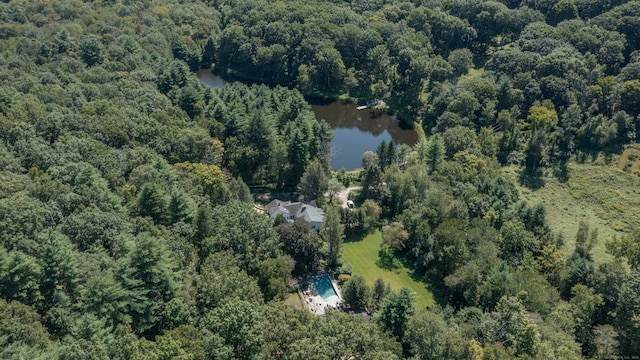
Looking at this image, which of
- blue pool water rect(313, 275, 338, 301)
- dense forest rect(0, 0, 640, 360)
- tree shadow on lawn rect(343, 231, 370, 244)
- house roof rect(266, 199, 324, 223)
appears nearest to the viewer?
dense forest rect(0, 0, 640, 360)

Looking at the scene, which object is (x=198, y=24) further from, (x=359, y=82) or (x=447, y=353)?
(x=447, y=353)

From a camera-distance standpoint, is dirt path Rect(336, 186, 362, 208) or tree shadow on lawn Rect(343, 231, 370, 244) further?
dirt path Rect(336, 186, 362, 208)

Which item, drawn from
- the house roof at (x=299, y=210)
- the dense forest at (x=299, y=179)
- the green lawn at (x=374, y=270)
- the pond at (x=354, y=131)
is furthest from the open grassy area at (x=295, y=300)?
the pond at (x=354, y=131)

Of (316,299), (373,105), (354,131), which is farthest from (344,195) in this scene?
(373,105)

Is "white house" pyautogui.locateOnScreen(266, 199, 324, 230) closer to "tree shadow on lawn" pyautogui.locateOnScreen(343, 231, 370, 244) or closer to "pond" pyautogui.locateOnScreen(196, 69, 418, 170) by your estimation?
"tree shadow on lawn" pyautogui.locateOnScreen(343, 231, 370, 244)

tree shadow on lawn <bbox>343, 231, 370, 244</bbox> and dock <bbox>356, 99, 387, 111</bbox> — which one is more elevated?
dock <bbox>356, 99, 387, 111</bbox>

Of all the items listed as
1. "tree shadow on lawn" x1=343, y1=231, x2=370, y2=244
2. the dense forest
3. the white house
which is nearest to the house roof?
the white house
